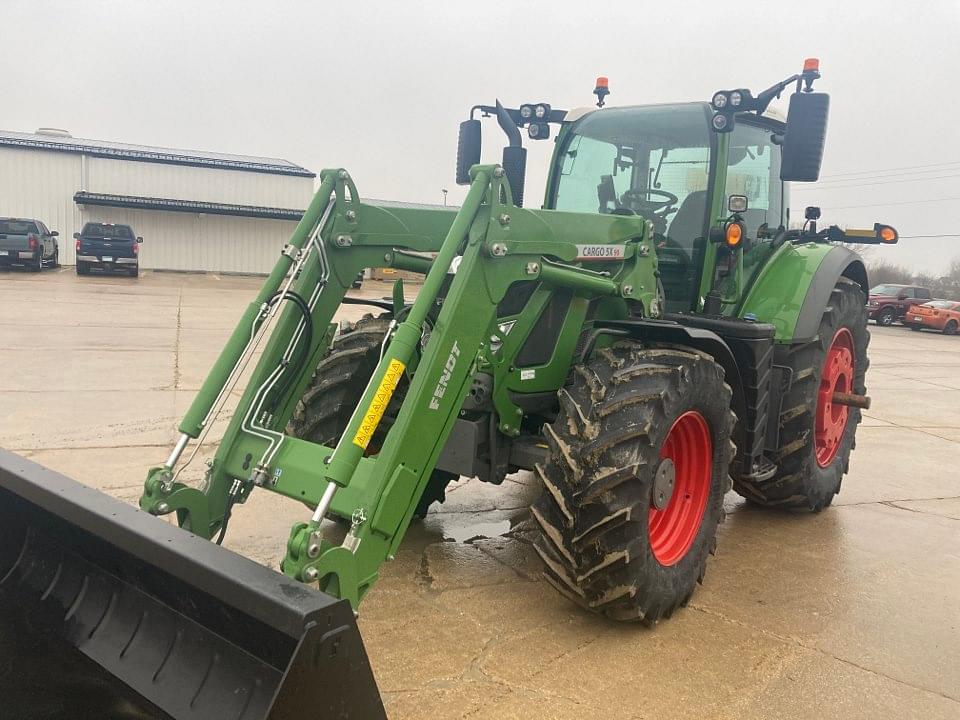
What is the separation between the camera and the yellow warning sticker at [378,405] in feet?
9.15

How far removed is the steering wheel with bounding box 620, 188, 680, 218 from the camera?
191 inches

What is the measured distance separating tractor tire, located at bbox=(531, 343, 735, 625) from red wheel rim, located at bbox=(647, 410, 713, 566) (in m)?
0.09

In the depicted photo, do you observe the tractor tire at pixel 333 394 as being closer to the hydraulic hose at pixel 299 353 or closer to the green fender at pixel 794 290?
the hydraulic hose at pixel 299 353

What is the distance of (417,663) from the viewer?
10.7ft

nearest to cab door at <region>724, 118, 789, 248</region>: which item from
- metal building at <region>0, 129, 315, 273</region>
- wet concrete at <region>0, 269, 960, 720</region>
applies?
wet concrete at <region>0, 269, 960, 720</region>

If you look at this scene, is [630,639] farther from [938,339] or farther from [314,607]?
[938,339]

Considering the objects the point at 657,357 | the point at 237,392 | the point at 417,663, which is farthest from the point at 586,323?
the point at 237,392

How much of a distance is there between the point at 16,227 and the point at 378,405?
84.3 feet

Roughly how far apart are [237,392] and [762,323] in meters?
6.17

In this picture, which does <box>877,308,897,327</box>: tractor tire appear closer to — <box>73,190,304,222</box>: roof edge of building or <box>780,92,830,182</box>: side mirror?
<box>73,190,304,222</box>: roof edge of building

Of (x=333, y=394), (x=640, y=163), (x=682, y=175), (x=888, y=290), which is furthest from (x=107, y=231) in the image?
(x=888, y=290)

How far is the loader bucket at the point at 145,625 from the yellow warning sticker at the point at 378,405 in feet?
2.01

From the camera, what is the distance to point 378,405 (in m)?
2.84

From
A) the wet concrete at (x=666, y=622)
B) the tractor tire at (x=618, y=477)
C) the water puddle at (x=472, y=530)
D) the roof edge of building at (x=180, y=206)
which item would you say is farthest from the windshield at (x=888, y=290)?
the tractor tire at (x=618, y=477)
